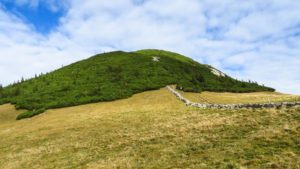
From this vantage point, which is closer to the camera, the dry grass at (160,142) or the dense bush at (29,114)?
the dry grass at (160,142)

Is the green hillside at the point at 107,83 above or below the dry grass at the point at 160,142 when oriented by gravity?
above

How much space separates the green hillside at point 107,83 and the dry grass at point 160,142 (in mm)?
23029

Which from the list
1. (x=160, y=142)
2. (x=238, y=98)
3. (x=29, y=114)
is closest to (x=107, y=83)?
(x=29, y=114)

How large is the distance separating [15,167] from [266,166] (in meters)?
22.5

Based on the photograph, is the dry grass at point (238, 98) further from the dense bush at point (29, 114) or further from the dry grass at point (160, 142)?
the dense bush at point (29, 114)

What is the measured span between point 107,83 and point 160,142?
2231 inches

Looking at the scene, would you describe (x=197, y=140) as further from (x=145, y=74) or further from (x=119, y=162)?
(x=145, y=74)

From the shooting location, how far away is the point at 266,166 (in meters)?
17.1

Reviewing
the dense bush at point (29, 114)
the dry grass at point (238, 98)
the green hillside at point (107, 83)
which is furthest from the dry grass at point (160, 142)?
the green hillside at point (107, 83)

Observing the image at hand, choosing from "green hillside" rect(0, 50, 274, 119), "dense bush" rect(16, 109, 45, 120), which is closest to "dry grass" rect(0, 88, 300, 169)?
"dense bush" rect(16, 109, 45, 120)

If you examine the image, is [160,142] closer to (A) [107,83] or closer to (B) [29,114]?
(B) [29,114]

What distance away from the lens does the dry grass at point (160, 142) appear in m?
19.9

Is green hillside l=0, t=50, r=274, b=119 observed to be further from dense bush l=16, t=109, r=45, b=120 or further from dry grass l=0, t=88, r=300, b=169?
dry grass l=0, t=88, r=300, b=169

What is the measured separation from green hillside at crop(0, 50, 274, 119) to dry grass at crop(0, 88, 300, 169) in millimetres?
23029
